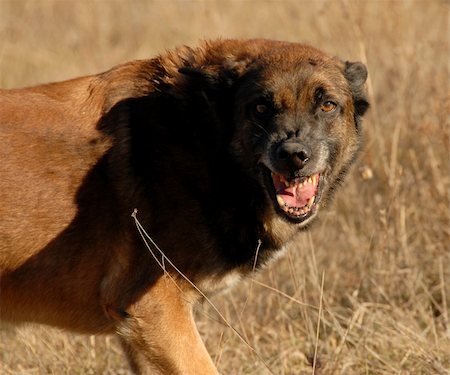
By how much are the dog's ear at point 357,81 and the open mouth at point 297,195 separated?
1.74ft

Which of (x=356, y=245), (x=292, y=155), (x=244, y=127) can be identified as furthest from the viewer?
(x=356, y=245)

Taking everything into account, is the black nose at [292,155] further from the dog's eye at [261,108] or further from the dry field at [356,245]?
the dry field at [356,245]

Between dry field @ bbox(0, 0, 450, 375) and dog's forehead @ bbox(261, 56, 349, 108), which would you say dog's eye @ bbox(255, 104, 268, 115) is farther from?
dry field @ bbox(0, 0, 450, 375)

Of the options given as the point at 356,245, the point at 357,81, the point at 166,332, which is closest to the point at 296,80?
the point at 357,81

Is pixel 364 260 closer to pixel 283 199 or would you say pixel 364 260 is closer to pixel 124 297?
pixel 283 199

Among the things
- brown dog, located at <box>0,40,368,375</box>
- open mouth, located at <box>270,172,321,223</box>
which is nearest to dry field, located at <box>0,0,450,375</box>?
brown dog, located at <box>0,40,368,375</box>

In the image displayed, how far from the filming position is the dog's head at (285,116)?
428 cm

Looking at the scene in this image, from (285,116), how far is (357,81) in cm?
59

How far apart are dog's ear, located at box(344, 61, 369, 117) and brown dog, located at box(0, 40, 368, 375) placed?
0.62 feet

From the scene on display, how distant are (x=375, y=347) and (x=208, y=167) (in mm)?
1557

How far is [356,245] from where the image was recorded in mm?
6469

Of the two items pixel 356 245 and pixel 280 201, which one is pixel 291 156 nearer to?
pixel 280 201

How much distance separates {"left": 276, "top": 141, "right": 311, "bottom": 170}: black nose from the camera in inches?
164

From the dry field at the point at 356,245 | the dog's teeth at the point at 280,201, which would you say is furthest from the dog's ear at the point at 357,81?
the dry field at the point at 356,245
